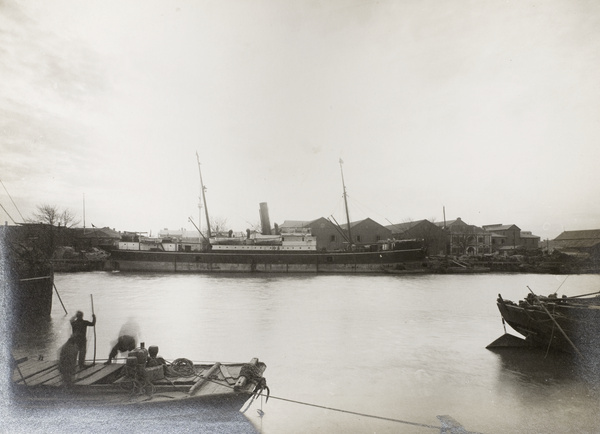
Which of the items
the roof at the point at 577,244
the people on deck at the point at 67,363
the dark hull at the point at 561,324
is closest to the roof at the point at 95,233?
the people on deck at the point at 67,363

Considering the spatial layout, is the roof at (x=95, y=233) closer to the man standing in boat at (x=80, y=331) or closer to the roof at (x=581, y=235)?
the man standing in boat at (x=80, y=331)

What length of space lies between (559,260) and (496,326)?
4286 cm

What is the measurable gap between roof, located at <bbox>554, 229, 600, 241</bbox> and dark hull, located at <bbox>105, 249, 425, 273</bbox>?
3501 cm

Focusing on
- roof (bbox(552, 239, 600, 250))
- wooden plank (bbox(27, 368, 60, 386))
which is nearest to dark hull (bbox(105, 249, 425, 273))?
roof (bbox(552, 239, 600, 250))

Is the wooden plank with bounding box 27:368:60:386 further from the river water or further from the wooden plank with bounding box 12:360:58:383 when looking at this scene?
the river water

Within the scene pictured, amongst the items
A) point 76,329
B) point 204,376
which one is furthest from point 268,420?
point 76,329

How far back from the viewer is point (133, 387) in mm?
5734

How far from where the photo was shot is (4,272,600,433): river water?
7.29m

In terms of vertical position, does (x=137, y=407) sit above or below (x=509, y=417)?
above

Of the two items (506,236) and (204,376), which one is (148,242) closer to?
(204,376)

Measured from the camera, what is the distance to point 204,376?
20.9ft

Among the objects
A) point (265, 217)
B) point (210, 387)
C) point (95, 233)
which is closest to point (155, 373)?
point (210, 387)

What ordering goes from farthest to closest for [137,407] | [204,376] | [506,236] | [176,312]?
[506,236], [176,312], [204,376], [137,407]

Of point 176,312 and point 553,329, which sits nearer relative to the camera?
point 553,329
